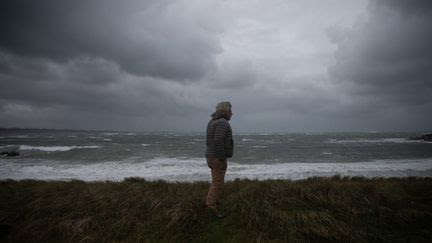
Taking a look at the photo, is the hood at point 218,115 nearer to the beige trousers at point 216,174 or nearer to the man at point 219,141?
the man at point 219,141

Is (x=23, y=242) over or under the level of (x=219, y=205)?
under

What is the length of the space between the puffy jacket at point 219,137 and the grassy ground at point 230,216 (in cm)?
161

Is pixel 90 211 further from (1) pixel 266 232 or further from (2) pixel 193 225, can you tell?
(1) pixel 266 232

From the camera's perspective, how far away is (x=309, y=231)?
4.65 m

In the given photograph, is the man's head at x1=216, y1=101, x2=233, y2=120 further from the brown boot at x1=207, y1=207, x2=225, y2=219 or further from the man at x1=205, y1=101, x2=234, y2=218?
the brown boot at x1=207, y1=207, x2=225, y2=219

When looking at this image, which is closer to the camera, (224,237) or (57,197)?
(224,237)

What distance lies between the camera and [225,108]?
486 cm

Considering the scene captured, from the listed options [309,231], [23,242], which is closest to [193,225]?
[309,231]

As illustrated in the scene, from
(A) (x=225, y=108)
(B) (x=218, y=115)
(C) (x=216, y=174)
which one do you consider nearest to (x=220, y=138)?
(B) (x=218, y=115)

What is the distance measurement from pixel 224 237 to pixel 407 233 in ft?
12.8

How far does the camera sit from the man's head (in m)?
4.85

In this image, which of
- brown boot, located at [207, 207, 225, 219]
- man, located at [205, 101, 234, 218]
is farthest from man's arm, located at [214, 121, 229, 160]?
brown boot, located at [207, 207, 225, 219]

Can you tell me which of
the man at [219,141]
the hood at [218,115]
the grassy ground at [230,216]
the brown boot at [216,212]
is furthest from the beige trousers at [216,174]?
the hood at [218,115]

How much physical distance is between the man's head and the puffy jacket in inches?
3.2
